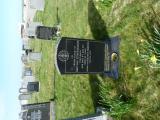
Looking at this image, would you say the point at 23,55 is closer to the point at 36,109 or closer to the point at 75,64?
the point at 36,109

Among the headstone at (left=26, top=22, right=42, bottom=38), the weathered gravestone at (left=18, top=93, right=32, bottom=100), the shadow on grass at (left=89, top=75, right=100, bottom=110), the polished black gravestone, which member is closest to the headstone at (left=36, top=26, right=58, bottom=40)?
the headstone at (left=26, top=22, right=42, bottom=38)

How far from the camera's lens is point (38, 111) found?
504 inches

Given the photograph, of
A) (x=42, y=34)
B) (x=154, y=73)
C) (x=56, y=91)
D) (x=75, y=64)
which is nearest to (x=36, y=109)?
(x=56, y=91)

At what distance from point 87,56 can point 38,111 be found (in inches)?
179

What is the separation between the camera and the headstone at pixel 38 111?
12.7 metres

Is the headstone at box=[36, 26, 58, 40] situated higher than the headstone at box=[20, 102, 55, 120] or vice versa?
the headstone at box=[36, 26, 58, 40]

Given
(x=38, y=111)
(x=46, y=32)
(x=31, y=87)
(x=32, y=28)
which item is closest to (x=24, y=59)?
(x=31, y=87)

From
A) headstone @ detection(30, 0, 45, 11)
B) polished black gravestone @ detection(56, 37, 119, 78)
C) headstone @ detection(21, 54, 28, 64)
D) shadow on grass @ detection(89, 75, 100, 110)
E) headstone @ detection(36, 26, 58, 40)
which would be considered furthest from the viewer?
headstone @ detection(21, 54, 28, 64)

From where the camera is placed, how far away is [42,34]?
1435 cm

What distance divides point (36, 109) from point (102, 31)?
4.32m

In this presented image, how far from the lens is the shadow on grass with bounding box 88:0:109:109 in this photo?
34.4 ft

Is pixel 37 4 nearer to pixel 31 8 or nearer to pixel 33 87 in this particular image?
pixel 31 8

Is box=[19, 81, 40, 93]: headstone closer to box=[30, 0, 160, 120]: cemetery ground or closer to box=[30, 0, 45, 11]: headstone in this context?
box=[30, 0, 160, 120]: cemetery ground

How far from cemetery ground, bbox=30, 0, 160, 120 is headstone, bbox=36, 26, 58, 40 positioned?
1.71ft
